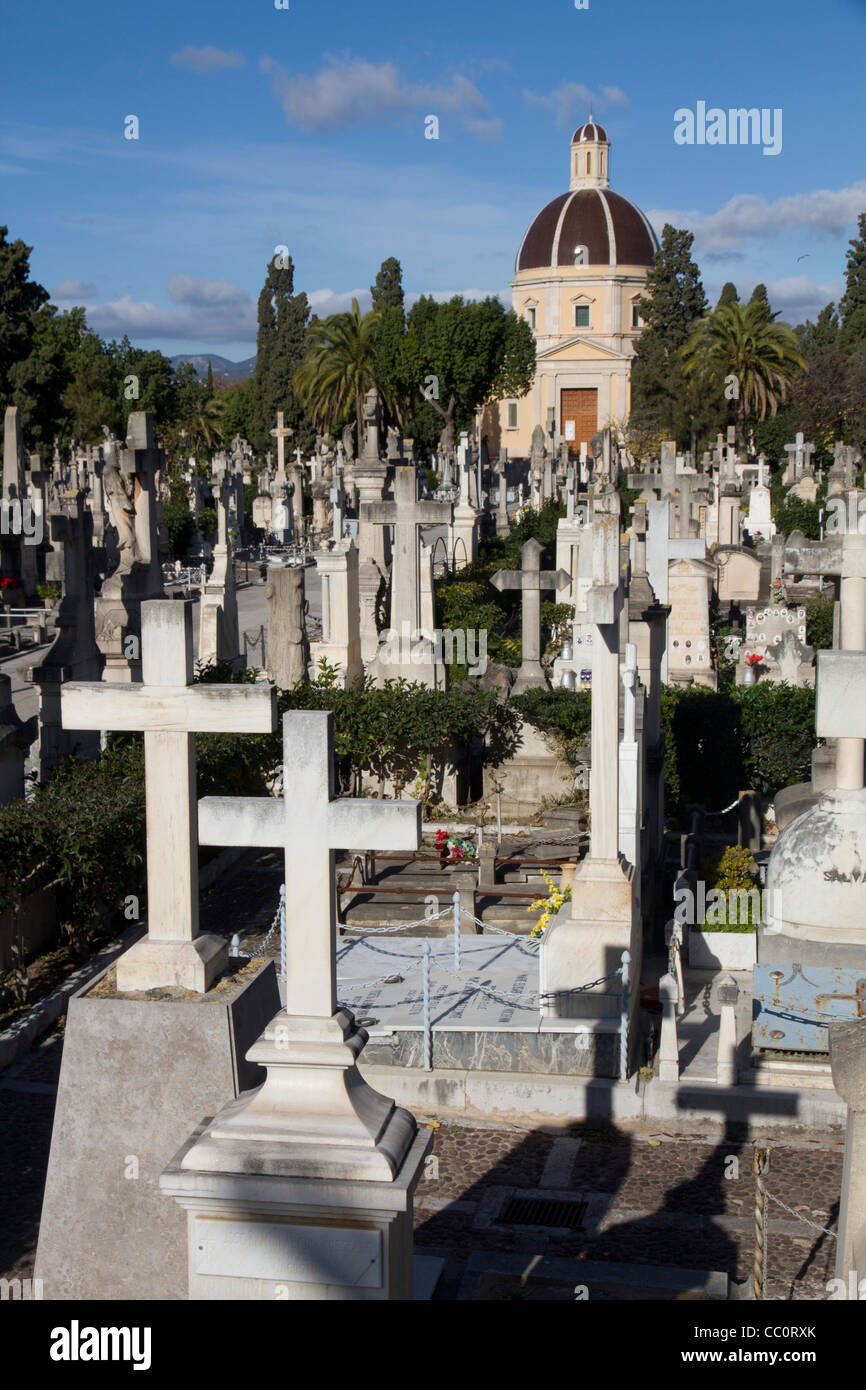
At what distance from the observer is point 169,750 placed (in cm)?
455

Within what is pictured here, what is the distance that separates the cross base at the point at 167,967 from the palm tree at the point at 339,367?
161ft

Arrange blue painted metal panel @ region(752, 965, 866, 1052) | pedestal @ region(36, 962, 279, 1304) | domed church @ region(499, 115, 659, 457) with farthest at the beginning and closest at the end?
1. domed church @ region(499, 115, 659, 457)
2. blue painted metal panel @ region(752, 965, 866, 1052)
3. pedestal @ region(36, 962, 279, 1304)

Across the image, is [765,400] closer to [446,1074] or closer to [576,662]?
[576,662]

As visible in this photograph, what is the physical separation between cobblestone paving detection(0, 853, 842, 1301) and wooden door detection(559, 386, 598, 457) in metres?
74.4

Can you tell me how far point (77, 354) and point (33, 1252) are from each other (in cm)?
5886

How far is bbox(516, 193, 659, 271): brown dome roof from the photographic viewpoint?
82.6 meters

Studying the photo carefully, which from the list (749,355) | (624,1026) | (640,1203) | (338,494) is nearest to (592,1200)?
(640,1203)

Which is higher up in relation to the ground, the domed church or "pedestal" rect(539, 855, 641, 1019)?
the domed church

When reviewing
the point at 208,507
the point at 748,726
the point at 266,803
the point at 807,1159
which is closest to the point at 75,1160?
the point at 266,803

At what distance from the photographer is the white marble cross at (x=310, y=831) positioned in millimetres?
3869

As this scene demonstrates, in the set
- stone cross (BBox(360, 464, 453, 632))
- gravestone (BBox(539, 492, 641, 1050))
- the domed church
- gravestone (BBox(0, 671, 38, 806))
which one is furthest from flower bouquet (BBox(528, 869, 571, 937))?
the domed church

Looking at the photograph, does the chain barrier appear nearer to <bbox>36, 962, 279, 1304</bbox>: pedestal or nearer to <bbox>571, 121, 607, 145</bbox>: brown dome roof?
<bbox>36, 962, 279, 1304</bbox>: pedestal

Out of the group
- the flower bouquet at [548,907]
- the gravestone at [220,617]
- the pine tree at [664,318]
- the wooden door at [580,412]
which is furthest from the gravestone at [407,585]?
the wooden door at [580,412]

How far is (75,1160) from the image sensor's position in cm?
450
